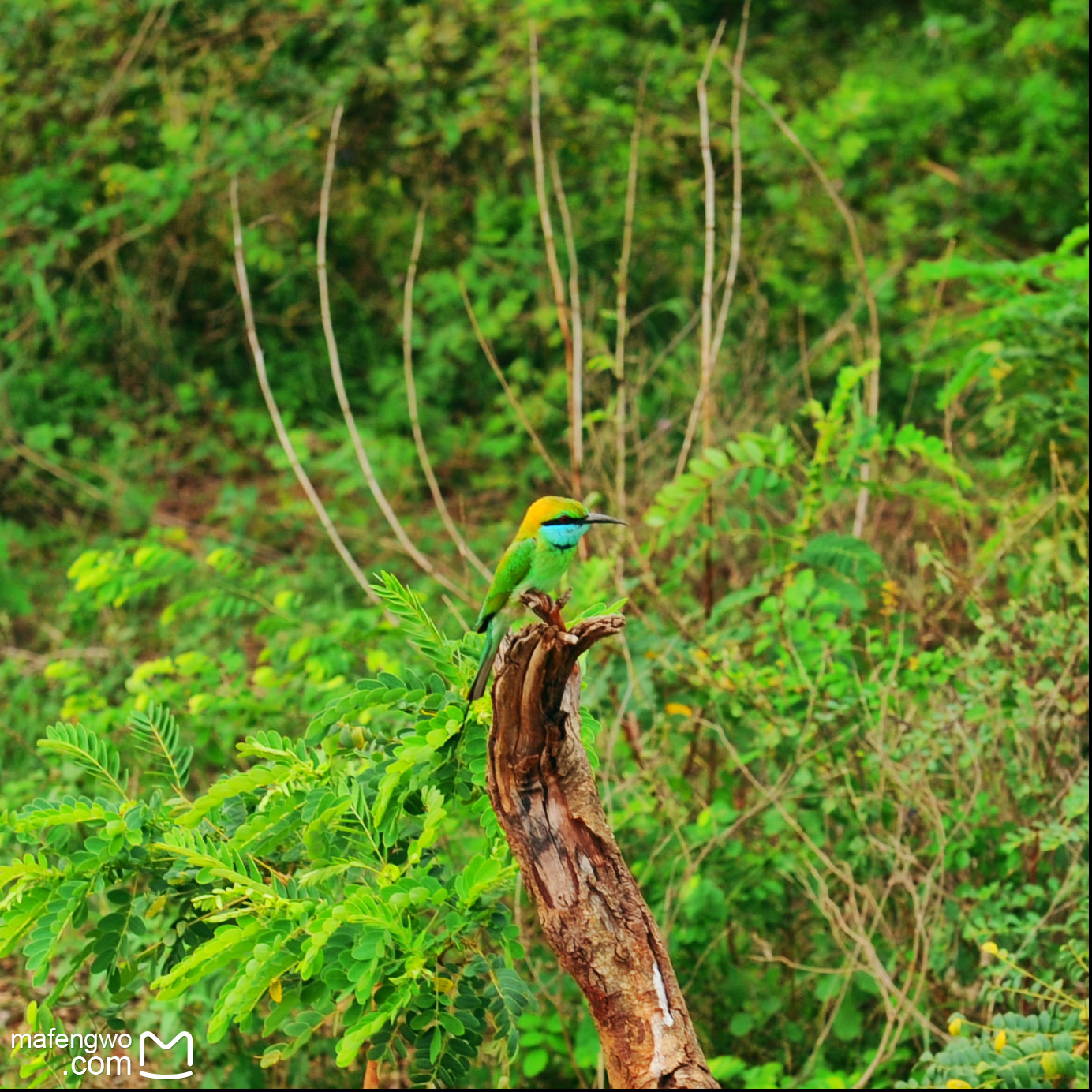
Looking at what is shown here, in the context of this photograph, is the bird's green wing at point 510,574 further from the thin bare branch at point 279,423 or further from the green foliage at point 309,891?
the thin bare branch at point 279,423

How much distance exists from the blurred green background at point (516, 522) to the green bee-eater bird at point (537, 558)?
107mm

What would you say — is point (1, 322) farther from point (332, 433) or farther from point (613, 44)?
point (613, 44)

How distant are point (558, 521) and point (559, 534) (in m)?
0.03

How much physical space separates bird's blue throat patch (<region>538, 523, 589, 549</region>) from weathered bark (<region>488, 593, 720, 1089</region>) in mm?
374

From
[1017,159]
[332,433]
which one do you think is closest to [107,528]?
[332,433]

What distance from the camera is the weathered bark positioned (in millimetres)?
2018

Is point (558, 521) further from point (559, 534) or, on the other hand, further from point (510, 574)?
point (510, 574)

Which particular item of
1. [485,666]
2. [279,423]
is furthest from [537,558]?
[279,423]

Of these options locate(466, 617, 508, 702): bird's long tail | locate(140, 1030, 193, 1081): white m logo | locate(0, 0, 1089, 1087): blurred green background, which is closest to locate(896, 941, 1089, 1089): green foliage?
locate(0, 0, 1089, 1087): blurred green background

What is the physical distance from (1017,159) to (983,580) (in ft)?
14.9

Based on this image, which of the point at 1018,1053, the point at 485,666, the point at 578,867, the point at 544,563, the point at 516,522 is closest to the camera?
the point at 578,867

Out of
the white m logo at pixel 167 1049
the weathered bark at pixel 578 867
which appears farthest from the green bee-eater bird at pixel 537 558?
the white m logo at pixel 167 1049

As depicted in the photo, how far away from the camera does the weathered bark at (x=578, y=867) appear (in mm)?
2018

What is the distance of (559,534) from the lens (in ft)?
8.11
